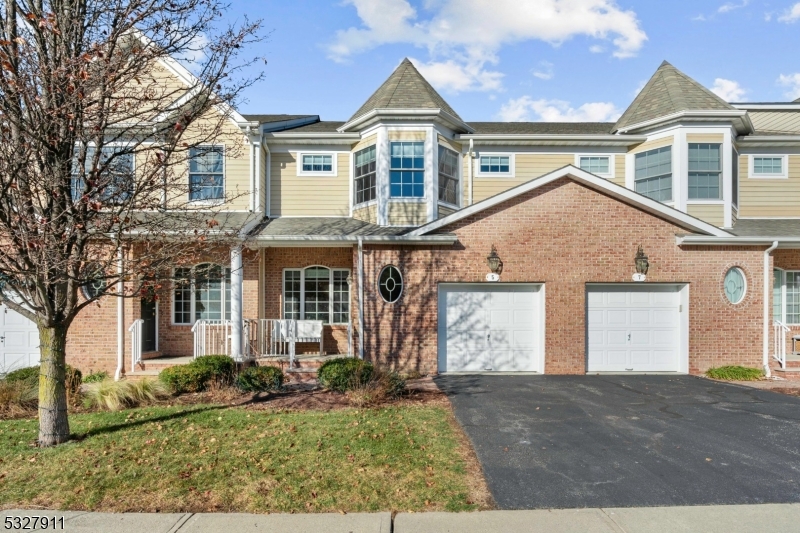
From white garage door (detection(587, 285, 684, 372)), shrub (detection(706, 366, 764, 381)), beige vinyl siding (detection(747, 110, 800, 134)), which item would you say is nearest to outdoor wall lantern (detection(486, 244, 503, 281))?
white garage door (detection(587, 285, 684, 372))

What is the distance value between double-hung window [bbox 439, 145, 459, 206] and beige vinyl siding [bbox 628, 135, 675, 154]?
560cm

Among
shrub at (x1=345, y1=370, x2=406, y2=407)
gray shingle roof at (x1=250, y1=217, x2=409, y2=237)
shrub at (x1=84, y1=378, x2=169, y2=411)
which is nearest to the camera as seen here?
shrub at (x1=84, y1=378, x2=169, y2=411)

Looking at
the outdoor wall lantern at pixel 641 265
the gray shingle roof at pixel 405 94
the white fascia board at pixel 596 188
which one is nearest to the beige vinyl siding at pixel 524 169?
the gray shingle roof at pixel 405 94

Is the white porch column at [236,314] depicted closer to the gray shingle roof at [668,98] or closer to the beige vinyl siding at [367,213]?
the beige vinyl siding at [367,213]

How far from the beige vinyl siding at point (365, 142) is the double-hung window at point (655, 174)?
8.17 metres

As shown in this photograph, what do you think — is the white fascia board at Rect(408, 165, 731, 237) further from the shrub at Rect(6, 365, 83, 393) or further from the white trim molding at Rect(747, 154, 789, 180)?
the shrub at Rect(6, 365, 83, 393)

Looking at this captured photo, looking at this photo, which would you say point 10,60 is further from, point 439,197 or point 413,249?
point 439,197

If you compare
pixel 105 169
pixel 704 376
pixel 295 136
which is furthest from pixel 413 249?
pixel 704 376

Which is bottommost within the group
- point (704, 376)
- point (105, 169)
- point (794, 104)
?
point (704, 376)

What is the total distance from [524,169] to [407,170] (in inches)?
161

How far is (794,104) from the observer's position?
54.1 feet

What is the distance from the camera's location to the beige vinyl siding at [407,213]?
12641 millimetres

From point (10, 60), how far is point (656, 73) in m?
16.9

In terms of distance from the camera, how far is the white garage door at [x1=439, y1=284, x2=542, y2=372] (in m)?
11.6
